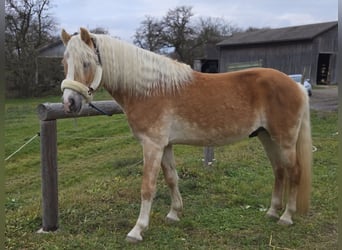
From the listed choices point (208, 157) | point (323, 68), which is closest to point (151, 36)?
point (323, 68)

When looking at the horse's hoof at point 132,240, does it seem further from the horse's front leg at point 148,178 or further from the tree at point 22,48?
the tree at point 22,48

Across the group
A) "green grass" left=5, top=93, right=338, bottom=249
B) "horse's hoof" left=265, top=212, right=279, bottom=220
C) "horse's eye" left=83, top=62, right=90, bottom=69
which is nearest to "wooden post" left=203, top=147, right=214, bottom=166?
"green grass" left=5, top=93, right=338, bottom=249

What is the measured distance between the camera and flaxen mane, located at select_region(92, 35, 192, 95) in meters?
3.14

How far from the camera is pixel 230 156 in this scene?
6520 millimetres

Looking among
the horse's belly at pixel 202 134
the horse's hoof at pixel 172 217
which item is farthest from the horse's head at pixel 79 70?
the horse's hoof at pixel 172 217

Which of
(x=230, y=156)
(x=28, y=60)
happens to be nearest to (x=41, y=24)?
(x=28, y=60)

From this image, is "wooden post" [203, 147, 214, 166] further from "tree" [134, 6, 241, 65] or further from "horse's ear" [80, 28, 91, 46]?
"tree" [134, 6, 241, 65]

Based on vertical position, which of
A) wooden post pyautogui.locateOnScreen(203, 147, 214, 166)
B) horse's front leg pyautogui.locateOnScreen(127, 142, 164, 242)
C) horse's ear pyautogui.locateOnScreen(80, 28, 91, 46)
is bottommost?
wooden post pyautogui.locateOnScreen(203, 147, 214, 166)

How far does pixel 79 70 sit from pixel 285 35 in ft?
90.2

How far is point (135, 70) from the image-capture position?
10.6 ft

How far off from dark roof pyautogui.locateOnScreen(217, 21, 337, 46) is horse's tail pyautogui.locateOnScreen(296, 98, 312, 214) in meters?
24.2

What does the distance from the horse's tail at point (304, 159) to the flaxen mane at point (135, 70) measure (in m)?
1.25

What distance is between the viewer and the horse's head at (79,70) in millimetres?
2902

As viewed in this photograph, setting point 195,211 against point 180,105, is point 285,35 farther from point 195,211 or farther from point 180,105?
point 180,105
